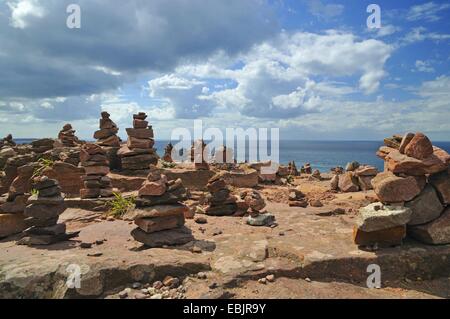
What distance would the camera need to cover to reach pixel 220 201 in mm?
12969

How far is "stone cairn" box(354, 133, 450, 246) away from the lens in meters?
8.55

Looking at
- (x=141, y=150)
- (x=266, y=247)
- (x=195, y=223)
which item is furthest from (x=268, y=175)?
(x=266, y=247)

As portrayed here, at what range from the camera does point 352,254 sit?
827 cm

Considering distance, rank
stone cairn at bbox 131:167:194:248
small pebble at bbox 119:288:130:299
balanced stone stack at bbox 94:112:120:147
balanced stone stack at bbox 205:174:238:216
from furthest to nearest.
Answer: balanced stone stack at bbox 94:112:120:147, balanced stone stack at bbox 205:174:238:216, stone cairn at bbox 131:167:194:248, small pebble at bbox 119:288:130:299

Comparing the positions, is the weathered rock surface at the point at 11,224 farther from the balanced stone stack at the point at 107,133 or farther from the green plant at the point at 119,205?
the balanced stone stack at the point at 107,133

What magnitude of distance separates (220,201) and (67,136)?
17.4m

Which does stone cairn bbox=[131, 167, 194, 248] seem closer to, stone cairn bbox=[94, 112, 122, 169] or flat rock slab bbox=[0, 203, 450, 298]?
flat rock slab bbox=[0, 203, 450, 298]

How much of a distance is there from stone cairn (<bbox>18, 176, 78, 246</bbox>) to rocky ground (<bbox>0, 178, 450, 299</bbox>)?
0.48 metres

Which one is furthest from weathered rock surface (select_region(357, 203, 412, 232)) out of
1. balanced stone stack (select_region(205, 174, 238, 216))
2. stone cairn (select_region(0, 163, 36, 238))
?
stone cairn (select_region(0, 163, 36, 238))

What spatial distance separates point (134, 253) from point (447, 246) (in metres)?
7.93

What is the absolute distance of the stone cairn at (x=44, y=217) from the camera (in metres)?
9.56

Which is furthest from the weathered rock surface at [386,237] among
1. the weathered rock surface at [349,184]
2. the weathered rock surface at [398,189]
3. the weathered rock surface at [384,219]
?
the weathered rock surface at [349,184]

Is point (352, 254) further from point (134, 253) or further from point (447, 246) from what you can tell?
point (134, 253)
